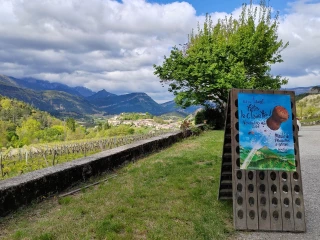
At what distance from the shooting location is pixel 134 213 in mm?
4426

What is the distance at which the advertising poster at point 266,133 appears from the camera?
4254mm

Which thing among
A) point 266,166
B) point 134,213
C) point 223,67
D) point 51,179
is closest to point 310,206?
point 266,166

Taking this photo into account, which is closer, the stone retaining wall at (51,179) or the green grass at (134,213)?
the green grass at (134,213)

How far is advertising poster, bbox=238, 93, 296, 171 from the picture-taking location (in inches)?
167

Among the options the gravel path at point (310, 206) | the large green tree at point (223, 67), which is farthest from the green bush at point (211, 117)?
the gravel path at point (310, 206)

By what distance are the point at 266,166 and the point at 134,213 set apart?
2.06 meters

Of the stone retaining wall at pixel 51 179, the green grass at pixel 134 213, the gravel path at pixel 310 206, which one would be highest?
the stone retaining wall at pixel 51 179

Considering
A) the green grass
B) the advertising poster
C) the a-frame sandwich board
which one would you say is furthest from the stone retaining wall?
the advertising poster

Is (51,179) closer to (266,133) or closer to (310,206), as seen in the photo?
(266,133)

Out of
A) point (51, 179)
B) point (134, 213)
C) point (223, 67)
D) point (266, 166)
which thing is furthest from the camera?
point (223, 67)

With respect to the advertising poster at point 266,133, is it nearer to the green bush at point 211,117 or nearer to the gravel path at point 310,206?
the gravel path at point 310,206

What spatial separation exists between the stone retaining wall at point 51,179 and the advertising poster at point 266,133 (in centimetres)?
338

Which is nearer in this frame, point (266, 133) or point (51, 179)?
point (266, 133)

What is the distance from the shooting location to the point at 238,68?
19344mm
